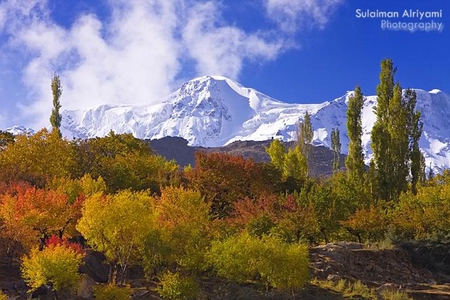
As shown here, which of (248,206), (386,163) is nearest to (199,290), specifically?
(248,206)

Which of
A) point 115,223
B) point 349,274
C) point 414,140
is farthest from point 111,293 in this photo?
point 414,140

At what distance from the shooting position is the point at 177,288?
19000 millimetres

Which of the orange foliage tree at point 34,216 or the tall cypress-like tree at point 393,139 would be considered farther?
the tall cypress-like tree at point 393,139

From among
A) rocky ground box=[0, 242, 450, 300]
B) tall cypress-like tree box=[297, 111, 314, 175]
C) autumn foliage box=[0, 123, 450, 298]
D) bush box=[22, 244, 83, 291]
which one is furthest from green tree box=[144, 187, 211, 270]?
tall cypress-like tree box=[297, 111, 314, 175]

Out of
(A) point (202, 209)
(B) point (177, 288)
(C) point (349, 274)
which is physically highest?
(A) point (202, 209)

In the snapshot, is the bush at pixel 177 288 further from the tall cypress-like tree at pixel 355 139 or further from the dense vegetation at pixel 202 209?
the tall cypress-like tree at pixel 355 139

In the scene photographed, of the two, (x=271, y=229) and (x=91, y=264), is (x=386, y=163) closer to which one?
(x=271, y=229)

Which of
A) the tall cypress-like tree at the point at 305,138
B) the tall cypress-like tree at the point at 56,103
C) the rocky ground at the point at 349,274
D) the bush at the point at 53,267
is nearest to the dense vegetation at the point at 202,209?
the bush at the point at 53,267

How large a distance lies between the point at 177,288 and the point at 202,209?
19.6 ft

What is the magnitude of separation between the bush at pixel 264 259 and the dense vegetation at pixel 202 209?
46 mm

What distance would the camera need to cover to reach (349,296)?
21.0m

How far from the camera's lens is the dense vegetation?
1939 centimetres

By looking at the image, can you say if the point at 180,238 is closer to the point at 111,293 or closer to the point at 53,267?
the point at 111,293

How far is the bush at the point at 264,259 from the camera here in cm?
1936
